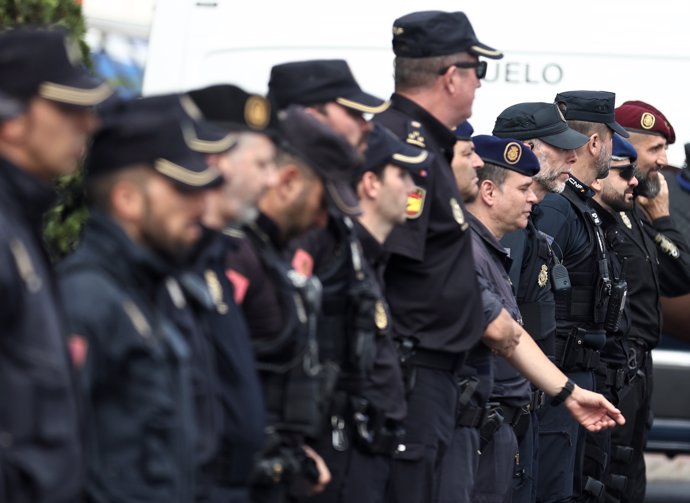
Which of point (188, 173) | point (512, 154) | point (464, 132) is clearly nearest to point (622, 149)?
point (512, 154)

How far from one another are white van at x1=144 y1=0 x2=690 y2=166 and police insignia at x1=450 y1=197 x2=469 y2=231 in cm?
338

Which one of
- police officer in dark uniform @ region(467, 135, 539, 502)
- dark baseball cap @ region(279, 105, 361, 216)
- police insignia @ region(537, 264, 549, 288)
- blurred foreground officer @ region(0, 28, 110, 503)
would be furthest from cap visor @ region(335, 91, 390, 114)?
police insignia @ region(537, 264, 549, 288)

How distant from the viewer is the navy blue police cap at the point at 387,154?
17.5 ft

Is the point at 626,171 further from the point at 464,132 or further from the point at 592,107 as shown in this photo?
the point at 464,132

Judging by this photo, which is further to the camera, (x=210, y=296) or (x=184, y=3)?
(x=184, y=3)

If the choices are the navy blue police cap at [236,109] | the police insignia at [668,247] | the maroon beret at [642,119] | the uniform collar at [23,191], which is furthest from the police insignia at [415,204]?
the police insignia at [668,247]

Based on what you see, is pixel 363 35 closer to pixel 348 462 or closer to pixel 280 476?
pixel 348 462

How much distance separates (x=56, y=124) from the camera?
347 cm

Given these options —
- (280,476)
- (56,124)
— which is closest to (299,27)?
(280,476)

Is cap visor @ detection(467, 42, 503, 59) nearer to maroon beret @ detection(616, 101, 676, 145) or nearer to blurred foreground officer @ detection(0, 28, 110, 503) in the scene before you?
blurred foreground officer @ detection(0, 28, 110, 503)

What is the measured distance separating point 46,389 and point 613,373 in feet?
18.6

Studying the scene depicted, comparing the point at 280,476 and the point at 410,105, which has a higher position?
the point at 410,105

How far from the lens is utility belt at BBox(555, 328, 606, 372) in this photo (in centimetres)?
814

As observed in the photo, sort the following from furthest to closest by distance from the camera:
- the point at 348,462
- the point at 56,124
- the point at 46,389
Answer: the point at 348,462 → the point at 56,124 → the point at 46,389
